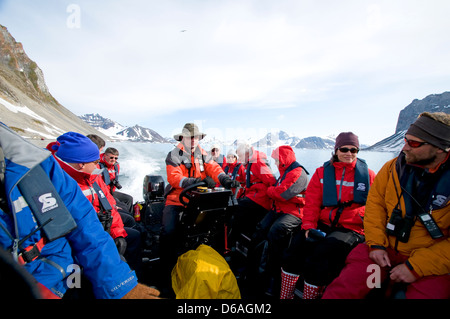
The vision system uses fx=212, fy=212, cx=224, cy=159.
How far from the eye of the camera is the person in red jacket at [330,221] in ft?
6.99

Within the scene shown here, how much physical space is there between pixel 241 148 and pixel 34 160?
4421mm

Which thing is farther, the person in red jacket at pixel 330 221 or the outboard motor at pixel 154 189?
the outboard motor at pixel 154 189

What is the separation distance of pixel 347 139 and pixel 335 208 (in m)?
0.85

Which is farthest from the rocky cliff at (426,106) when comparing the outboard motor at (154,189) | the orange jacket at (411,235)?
the orange jacket at (411,235)

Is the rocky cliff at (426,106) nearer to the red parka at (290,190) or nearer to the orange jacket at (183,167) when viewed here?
the red parka at (290,190)

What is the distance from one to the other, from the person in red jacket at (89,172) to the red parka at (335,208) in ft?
7.42

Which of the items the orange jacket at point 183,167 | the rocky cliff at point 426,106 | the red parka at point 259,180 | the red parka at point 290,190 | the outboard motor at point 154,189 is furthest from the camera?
the rocky cliff at point 426,106

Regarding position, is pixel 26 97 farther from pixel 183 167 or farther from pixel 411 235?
pixel 411 235

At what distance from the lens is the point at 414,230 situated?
175cm

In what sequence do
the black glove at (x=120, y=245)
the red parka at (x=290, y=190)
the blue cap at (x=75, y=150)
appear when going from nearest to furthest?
the blue cap at (x=75, y=150) → the black glove at (x=120, y=245) → the red parka at (x=290, y=190)

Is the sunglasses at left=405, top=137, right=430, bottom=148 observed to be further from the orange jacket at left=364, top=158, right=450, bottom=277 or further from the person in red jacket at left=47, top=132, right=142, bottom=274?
the person in red jacket at left=47, top=132, right=142, bottom=274

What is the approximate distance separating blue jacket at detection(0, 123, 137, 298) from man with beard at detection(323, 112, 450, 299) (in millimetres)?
1700
